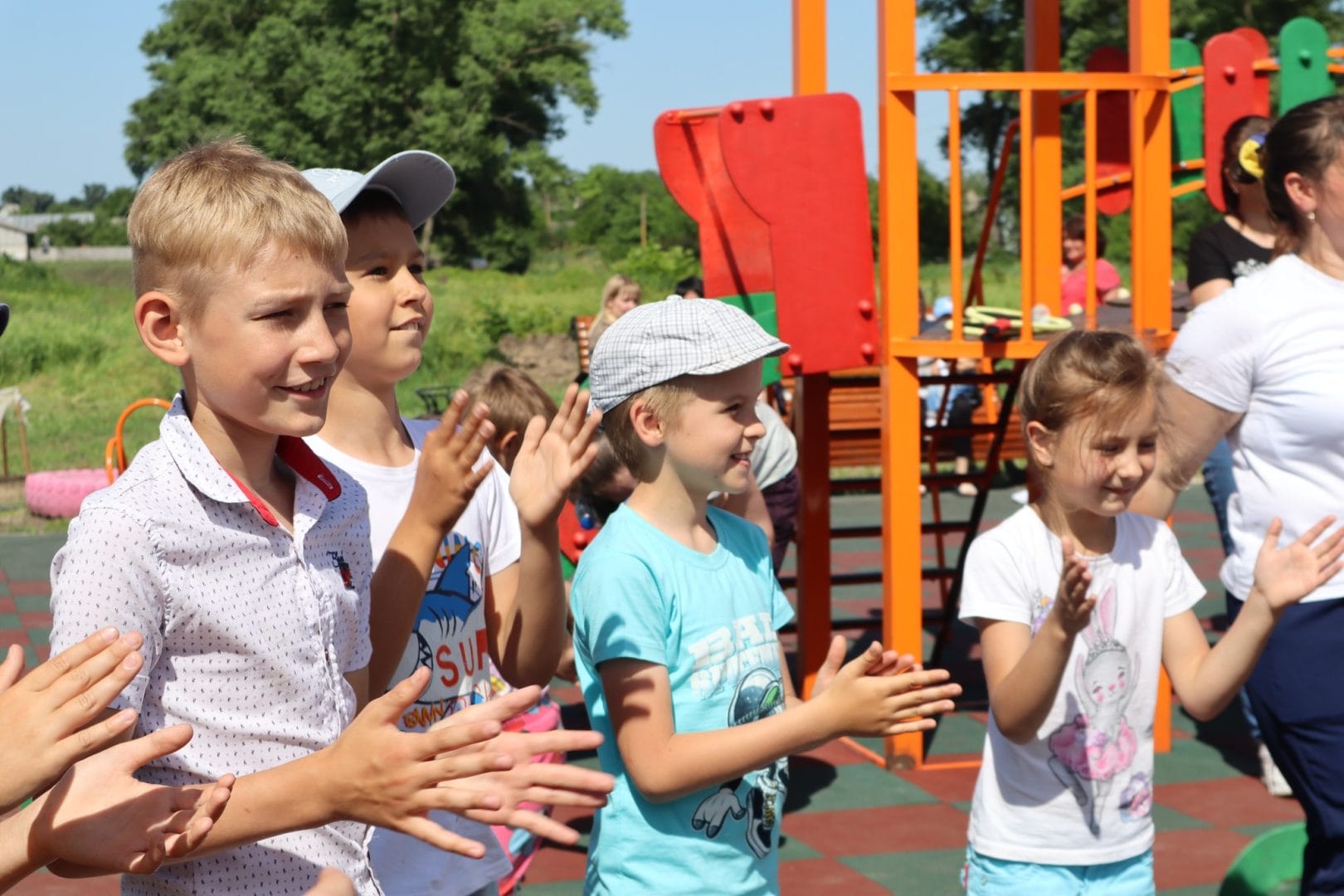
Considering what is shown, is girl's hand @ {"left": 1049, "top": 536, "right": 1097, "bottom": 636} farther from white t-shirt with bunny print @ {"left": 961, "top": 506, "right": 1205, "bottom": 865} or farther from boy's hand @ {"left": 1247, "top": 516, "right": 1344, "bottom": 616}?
boy's hand @ {"left": 1247, "top": 516, "right": 1344, "bottom": 616}

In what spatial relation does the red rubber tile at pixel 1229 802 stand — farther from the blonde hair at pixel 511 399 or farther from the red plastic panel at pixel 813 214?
the blonde hair at pixel 511 399

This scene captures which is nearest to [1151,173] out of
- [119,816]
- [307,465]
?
[307,465]

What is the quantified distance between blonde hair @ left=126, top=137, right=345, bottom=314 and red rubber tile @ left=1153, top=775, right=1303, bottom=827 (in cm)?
410

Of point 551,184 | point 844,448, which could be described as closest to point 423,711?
point 844,448

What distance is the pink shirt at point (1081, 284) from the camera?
970cm

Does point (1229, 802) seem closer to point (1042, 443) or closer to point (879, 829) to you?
point (879, 829)

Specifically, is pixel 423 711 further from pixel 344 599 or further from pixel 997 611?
pixel 997 611

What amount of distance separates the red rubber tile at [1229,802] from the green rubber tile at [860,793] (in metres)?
0.83

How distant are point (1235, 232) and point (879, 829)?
266cm

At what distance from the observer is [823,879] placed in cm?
450

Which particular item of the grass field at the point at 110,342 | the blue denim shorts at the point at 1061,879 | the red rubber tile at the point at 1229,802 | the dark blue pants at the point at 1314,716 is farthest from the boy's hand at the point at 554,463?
the grass field at the point at 110,342

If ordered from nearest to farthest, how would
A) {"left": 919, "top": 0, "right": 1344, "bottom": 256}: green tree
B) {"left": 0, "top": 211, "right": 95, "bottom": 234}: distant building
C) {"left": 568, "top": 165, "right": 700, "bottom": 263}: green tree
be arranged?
1. {"left": 919, "top": 0, "right": 1344, "bottom": 256}: green tree
2. {"left": 568, "top": 165, "right": 700, "bottom": 263}: green tree
3. {"left": 0, "top": 211, "right": 95, "bottom": 234}: distant building

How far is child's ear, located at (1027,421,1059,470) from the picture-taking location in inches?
112

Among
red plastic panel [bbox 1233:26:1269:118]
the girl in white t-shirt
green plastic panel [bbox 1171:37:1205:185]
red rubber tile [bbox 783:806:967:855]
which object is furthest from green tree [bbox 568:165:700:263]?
the girl in white t-shirt
